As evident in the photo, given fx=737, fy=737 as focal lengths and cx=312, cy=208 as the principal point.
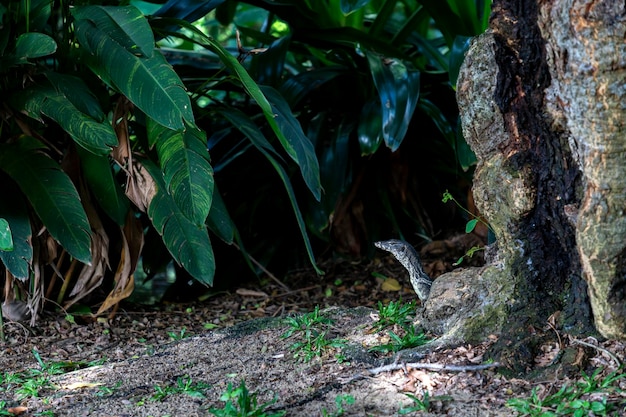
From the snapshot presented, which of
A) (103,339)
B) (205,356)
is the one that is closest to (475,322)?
(205,356)

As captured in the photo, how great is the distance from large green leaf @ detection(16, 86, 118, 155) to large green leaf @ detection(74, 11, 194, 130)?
0.18 m

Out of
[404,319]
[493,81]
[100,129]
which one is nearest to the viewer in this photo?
[493,81]

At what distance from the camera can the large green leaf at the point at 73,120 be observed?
9.65 ft

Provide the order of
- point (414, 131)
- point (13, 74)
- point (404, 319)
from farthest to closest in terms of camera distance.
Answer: point (414, 131) → point (13, 74) → point (404, 319)

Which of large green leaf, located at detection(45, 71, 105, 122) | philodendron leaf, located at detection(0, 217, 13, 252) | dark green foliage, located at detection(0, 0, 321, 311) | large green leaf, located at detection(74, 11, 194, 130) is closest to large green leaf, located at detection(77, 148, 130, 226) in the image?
dark green foliage, located at detection(0, 0, 321, 311)

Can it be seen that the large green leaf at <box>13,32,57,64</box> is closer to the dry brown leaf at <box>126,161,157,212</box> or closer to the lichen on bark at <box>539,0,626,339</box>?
the dry brown leaf at <box>126,161,157,212</box>

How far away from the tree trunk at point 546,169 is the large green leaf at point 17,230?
1.68 meters

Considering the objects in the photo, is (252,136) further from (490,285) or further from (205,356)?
(490,285)

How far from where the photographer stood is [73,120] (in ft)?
9.75

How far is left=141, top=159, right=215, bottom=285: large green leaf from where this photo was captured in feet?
10.5

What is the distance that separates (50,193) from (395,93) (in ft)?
5.93

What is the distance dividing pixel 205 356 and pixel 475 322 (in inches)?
41.5

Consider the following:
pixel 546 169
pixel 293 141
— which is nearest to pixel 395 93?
pixel 293 141

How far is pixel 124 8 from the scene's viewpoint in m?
3.00
